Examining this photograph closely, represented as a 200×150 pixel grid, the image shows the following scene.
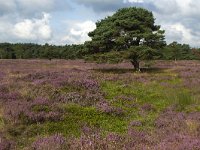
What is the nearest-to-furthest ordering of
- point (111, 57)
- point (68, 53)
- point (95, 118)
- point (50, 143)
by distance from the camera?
point (50, 143) → point (95, 118) → point (111, 57) → point (68, 53)

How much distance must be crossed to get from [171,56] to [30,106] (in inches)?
3167

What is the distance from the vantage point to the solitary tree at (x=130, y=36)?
34344 mm

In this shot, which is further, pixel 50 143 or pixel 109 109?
pixel 109 109

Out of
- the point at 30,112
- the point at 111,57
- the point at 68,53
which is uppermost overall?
the point at 111,57

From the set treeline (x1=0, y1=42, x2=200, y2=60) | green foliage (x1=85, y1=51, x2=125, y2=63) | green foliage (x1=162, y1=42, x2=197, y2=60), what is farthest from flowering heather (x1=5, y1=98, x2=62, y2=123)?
green foliage (x1=162, y1=42, x2=197, y2=60)

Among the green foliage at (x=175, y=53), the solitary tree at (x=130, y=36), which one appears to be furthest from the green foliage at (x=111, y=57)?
the green foliage at (x=175, y=53)

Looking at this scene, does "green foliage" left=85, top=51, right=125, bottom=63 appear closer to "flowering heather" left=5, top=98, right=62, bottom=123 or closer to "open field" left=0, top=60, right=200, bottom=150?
"open field" left=0, top=60, right=200, bottom=150

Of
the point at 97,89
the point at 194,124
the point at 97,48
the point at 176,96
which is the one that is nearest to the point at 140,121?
the point at 194,124

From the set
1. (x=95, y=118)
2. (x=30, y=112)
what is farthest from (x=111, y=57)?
(x=30, y=112)

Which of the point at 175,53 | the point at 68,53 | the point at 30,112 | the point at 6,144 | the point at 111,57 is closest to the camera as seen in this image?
the point at 6,144

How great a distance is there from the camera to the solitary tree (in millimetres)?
34344

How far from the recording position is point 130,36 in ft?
115

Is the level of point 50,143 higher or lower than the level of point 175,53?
lower

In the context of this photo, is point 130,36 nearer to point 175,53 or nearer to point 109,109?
point 109,109
